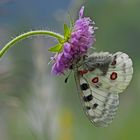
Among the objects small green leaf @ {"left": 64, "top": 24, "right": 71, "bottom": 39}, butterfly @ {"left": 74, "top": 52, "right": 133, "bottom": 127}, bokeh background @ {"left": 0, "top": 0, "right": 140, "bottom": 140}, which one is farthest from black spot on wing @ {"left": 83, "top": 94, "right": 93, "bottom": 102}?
bokeh background @ {"left": 0, "top": 0, "right": 140, "bottom": 140}

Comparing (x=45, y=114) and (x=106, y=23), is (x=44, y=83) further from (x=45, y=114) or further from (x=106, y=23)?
(x=106, y=23)

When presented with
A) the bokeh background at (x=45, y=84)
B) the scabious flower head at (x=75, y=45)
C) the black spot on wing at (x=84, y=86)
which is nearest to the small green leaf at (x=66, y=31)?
the scabious flower head at (x=75, y=45)

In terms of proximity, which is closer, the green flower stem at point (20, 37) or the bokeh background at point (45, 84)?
the green flower stem at point (20, 37)

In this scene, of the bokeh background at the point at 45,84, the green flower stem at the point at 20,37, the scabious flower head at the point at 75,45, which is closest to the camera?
the green flower stem at the point at 20,37

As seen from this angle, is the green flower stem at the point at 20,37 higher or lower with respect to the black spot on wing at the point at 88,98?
higher

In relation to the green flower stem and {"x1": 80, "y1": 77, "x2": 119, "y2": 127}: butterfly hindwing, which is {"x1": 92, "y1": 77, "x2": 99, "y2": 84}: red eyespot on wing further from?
the green flower stem

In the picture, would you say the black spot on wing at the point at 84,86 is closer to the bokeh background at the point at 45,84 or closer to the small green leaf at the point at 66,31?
the small green leaf at the point at 66,31

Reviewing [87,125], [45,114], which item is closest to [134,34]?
[87,125]

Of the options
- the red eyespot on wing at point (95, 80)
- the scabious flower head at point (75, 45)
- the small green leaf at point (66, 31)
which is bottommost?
the red eyespot on wing at point (95, 80)
